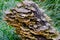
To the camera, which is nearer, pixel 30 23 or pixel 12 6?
pixel 30 23

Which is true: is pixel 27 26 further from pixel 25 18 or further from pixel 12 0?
pixel 12 0

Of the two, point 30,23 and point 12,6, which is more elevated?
point 12,6

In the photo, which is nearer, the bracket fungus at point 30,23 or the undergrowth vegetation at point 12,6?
the bracket fungus at point 30,23

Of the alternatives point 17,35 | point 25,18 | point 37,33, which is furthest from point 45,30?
point 17,35

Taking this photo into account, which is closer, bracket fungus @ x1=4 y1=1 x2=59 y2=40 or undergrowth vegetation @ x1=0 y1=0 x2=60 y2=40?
bracket fungus @ x1=4 y1=1 x2=59 y2=40
